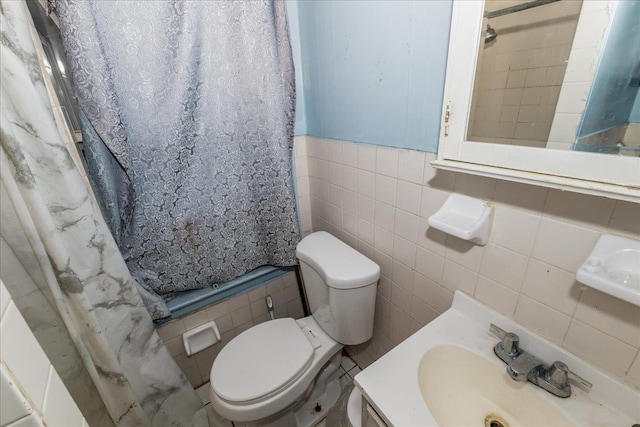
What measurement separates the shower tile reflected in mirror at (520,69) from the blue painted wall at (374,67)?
11 centimetres

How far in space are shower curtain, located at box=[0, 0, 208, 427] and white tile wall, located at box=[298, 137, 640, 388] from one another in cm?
93

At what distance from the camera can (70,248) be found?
0.83 metres

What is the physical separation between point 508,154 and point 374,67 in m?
0.53

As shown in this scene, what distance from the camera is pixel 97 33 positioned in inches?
33.9

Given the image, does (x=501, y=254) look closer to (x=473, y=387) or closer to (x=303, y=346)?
(x=473, y=387)

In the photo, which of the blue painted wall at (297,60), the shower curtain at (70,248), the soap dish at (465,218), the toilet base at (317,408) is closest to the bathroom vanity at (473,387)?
the soap dish at (465,218)

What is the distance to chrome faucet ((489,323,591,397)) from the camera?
63 cm

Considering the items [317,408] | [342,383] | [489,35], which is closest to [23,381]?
[489,35]

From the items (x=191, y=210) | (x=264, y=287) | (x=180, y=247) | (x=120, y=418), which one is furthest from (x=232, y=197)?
(x=120, y=418)

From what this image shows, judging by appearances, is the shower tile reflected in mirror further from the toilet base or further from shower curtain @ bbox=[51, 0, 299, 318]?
the toilet base

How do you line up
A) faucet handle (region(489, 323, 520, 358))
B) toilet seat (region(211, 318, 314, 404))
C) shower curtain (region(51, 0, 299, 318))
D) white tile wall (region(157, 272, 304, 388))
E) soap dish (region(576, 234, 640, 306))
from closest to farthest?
soap dish (region(576, 234, 640, 306))
faucet handle (region(489, 323, 520, 358))
shower curtain (region(51, 0, 299, 318))
toilet seat (region(211, 318, 314, 404))
white tile wall (region(157, 272, 304, 388))

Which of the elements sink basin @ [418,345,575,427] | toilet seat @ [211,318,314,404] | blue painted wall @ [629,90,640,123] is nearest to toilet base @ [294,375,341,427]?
toilet seat @ [211,318,314,404]

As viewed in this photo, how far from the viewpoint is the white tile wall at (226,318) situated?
4.31 feet

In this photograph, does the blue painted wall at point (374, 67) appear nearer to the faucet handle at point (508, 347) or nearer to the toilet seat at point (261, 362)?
the faucet handle at point (508, 347)
